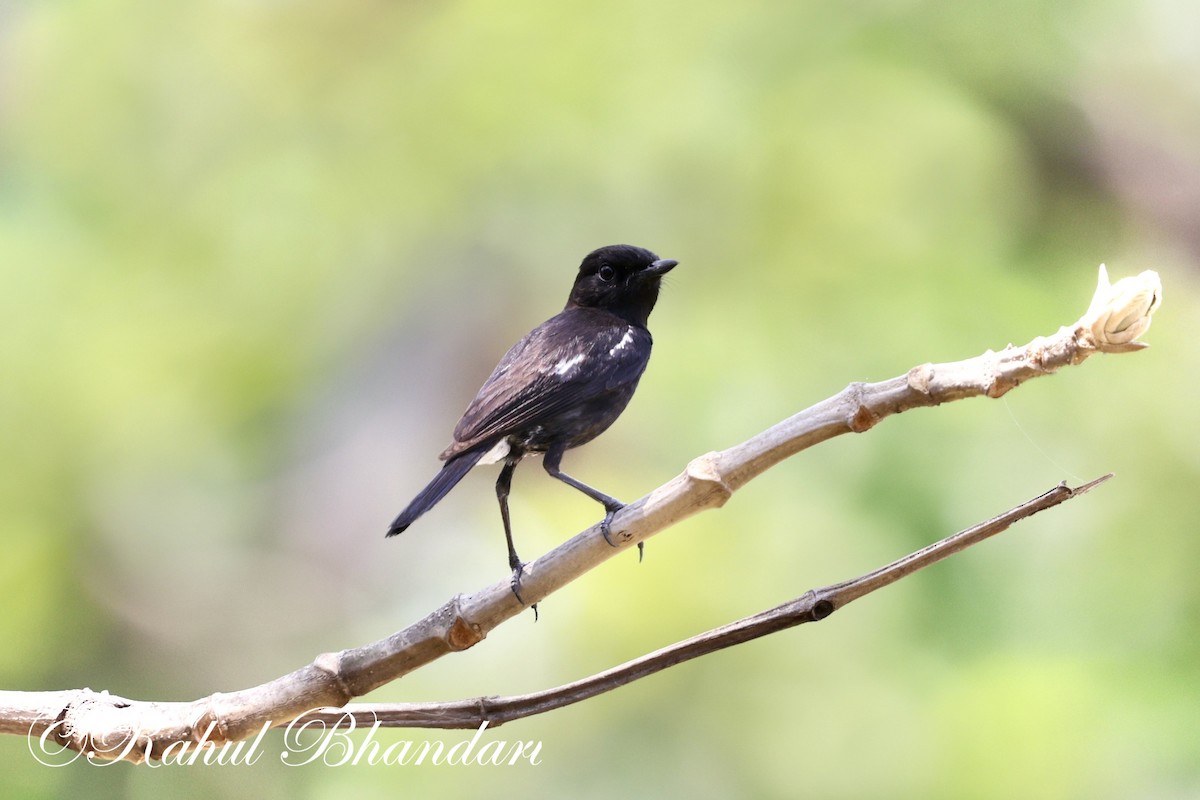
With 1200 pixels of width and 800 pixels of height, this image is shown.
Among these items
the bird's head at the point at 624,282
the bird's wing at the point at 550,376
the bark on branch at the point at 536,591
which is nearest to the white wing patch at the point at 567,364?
the bird's wing at the point at 550,376

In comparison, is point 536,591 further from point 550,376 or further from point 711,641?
point 550,376

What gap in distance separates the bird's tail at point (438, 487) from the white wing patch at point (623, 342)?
1.40ft

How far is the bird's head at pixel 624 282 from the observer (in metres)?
3.12

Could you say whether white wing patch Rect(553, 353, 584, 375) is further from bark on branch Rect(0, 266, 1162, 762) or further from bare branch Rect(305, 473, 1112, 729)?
bare branch Rect(305, 473, 1112, 729)

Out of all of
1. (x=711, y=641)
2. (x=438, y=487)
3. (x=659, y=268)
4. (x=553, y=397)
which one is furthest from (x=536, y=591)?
(x=659, y=268)

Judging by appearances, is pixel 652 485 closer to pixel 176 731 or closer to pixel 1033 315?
pixel 1033 315

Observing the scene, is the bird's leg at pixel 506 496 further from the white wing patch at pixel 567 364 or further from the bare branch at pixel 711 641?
the bare branch at pixel 711 641

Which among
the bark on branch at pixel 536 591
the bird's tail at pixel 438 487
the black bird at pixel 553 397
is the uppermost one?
the black bird at pixel 553 397

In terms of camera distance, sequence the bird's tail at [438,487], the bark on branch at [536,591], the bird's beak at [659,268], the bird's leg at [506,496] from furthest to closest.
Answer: the bird's beak at [659,268] < the bird's leg at [506,496] < the bird's tail at [438,487] < the bark on branch at [536,591]

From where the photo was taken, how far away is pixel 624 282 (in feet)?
10.3

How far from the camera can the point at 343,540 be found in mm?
5797

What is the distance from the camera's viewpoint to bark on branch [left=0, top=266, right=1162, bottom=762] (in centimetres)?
154

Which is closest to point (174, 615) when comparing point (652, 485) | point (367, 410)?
point (367, 410)

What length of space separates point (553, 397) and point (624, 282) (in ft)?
1.95
